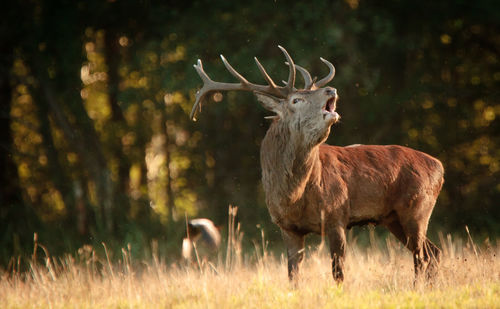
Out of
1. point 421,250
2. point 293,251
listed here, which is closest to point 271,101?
point 293,251

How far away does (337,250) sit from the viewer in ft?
18.2

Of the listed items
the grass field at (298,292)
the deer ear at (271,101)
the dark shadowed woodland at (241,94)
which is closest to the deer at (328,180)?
the deer ear at (271,101)

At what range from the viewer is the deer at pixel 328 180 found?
A: 5.52 metres

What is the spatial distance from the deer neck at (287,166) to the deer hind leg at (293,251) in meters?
0.36

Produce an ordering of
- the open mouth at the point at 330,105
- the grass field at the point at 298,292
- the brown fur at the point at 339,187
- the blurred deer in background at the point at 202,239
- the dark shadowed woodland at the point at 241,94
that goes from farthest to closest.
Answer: the dark shadowed woodland at the point at 241,94, the blurred deer in background at the point at 202,239, the brown fur at the point at 339,187, the open mouth at the point at 330,105, the grass field at the point at 298,292

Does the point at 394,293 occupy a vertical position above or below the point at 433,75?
below

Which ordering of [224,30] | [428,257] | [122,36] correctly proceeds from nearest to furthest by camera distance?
1. [428,257]
2. [224,30]
3. [122,36]

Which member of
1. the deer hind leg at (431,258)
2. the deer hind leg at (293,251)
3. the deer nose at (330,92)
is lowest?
the deer hind leg at (431,258)

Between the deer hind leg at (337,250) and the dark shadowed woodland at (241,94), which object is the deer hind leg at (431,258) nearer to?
the deer hind leg at (337,250)

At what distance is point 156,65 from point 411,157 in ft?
19.4

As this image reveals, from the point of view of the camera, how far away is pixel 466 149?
1096cm

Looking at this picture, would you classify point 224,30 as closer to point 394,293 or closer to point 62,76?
point 62,76

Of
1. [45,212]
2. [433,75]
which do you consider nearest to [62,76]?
[45,212]

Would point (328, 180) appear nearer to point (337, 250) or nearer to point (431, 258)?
point (337, 250)
